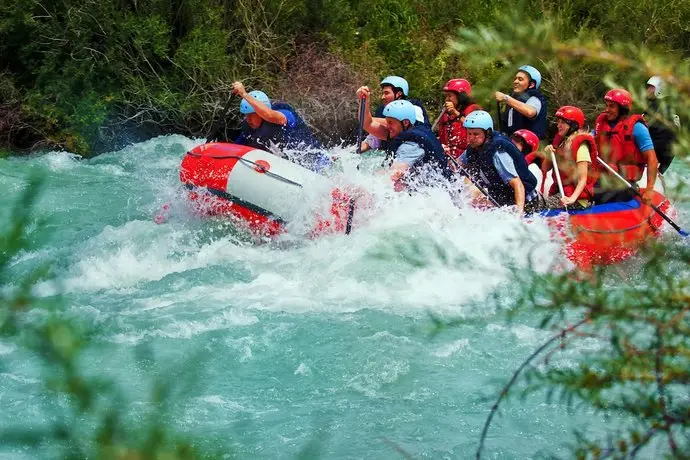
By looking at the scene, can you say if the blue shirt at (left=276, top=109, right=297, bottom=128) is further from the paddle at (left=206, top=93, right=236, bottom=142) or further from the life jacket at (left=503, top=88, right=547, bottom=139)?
the paddle at (left=206, top=93, right=236, bottom=142)

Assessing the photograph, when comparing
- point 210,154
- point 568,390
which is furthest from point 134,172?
point 568,390

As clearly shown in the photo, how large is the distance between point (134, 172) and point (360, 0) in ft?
15.2

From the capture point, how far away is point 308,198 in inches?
295

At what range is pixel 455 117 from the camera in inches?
352

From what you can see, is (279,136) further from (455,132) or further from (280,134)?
(455,132)

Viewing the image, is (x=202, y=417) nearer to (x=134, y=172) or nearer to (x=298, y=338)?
(x=298, y=338)

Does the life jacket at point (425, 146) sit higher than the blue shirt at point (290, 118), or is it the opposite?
the life jacket at point (425, 146)

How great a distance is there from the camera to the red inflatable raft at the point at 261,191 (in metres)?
7.45

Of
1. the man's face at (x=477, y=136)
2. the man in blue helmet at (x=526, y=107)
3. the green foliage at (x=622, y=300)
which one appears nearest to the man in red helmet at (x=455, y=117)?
the man in blue helmet at (x=526, y=107)

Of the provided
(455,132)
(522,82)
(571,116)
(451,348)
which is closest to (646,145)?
(571,116)

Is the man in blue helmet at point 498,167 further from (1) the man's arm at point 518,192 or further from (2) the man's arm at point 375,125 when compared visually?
(2) the man's arm at point 375,125

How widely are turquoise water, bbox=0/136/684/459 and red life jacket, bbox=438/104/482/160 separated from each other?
5.21 ft

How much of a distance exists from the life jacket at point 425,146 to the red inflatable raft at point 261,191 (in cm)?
58

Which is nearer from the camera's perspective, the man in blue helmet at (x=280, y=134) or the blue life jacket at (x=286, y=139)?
the man in blue helmet at (x=280, y=134)
